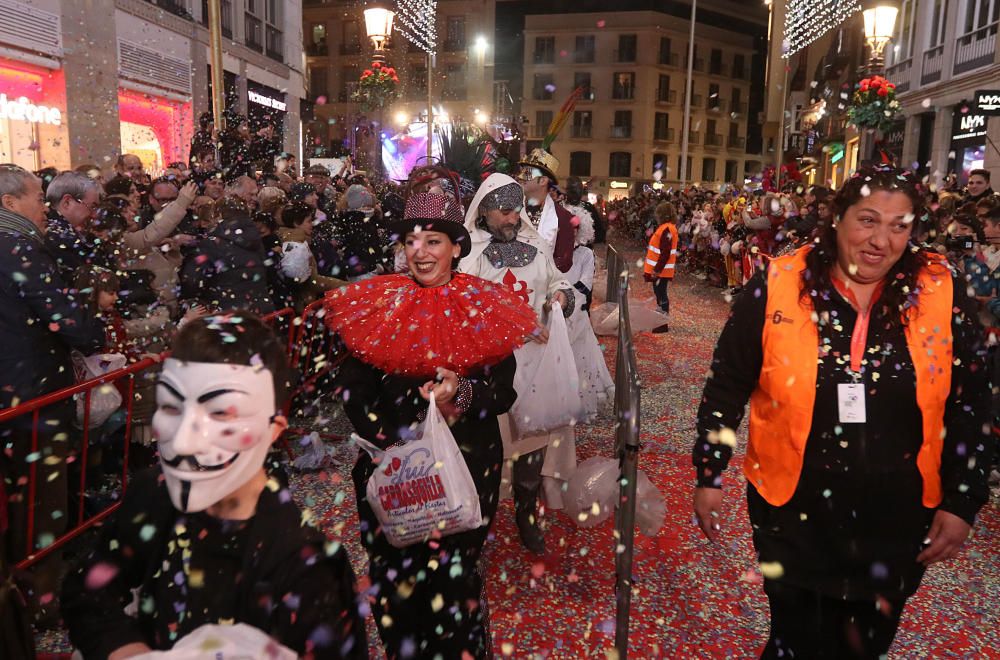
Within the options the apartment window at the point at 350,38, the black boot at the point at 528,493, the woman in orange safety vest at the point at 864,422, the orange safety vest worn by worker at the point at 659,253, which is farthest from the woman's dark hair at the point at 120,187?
the apartment window at the point at 350,38

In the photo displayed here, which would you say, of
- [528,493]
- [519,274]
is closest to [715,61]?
[519,274]

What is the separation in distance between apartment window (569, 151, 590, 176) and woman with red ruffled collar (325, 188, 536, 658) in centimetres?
5687

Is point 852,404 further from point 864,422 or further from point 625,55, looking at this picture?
point 625,55

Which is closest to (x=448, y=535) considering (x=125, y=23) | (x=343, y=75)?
(x=125, y=23)

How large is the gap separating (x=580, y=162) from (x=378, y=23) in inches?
1829

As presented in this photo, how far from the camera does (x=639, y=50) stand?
55.6m

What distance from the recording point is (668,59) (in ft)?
186

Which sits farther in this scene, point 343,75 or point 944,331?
point 343,75

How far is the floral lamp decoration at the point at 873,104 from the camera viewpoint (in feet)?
32.3

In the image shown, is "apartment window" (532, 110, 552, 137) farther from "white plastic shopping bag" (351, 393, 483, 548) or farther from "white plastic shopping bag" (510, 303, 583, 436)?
"white plastic shopping bag" (351, 393, 483, 548)

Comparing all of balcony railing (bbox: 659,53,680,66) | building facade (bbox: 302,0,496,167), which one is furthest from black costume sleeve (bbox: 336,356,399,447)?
balcony railing (bbox: 659,53,680,66)

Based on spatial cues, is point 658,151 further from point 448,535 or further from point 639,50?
point 448,535

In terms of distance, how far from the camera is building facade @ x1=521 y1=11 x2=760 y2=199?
55.8 m

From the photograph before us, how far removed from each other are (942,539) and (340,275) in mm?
6431
